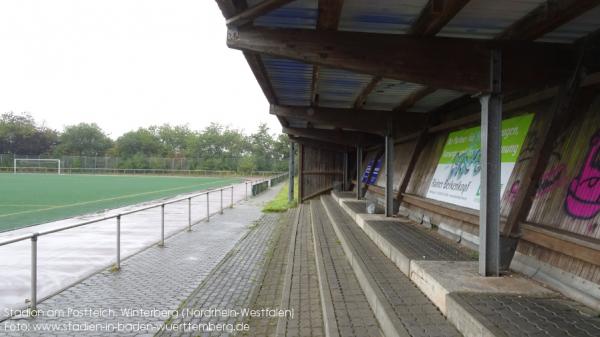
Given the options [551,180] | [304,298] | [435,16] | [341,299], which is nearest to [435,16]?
[435,16]

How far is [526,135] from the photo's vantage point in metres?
5.23

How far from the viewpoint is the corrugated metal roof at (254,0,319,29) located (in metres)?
4.41

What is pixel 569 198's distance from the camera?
4.16 m

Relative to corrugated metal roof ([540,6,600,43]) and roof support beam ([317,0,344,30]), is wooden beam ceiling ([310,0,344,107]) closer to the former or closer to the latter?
roof support beam ([317,0,344,30])

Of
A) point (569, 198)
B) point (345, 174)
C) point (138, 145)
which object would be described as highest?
point (138, 145)

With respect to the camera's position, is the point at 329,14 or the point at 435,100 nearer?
the point at 329,14

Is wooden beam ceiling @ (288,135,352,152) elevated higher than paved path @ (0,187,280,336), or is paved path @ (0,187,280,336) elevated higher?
wooden beam ceiling @ (288,135,352,152)

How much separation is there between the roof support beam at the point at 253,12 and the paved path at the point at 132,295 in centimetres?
356

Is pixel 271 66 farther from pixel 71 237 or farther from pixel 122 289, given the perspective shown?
pixel 71 237

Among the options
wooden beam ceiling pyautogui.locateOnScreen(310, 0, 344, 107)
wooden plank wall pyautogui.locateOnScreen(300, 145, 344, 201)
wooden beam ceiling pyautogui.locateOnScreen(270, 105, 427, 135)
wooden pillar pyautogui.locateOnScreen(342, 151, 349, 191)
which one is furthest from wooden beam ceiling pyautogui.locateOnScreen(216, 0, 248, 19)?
wooden plank wall pyautogui.locateOnScreen(300, 145, 344, 201)

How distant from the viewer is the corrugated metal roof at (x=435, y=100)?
758 centimetres

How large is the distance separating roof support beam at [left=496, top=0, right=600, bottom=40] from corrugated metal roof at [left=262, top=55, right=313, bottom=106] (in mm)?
3348

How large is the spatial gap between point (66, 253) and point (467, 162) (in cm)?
798

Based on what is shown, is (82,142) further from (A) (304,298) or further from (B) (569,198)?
(B) (569,198)
